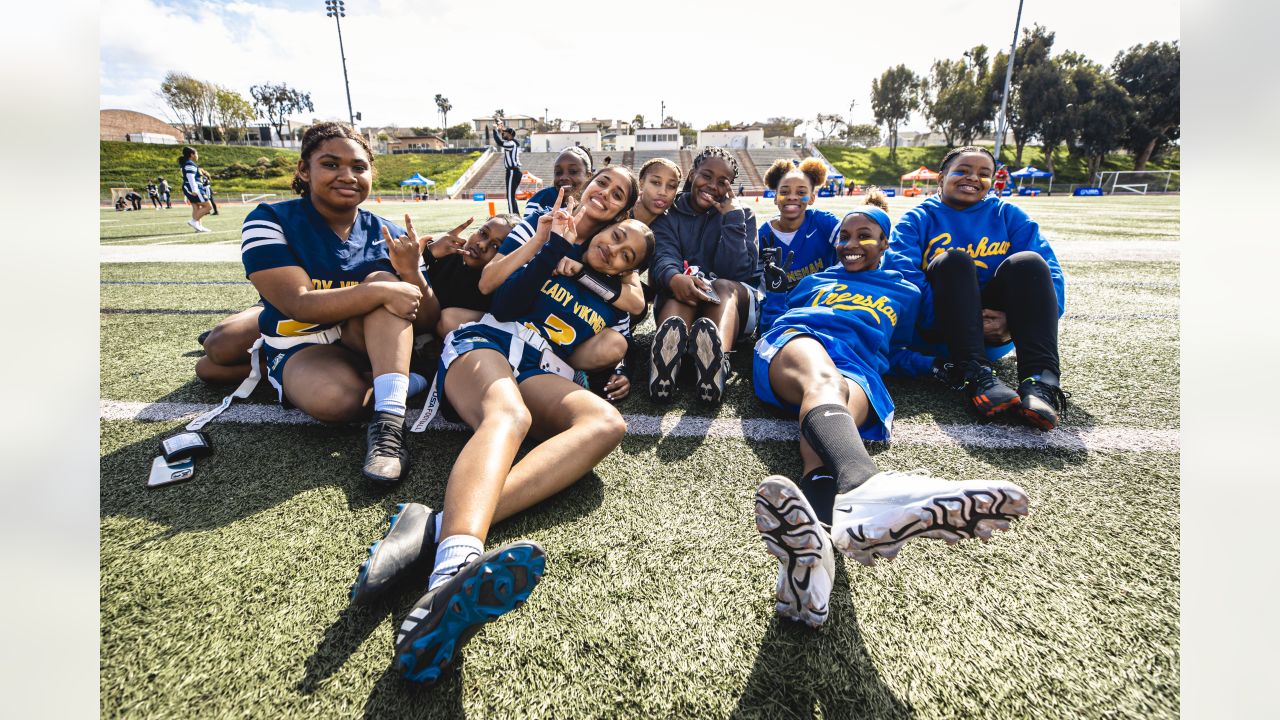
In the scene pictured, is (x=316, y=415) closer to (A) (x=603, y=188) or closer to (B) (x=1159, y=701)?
(A) (x=603, y=188)

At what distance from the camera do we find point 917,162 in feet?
172

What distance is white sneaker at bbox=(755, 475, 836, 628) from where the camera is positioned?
1.37m

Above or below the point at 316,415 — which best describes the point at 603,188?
above

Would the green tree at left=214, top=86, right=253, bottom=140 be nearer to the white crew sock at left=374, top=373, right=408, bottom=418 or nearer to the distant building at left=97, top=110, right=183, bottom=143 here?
the distant building at left=97, top=110, right=183, bottom=143

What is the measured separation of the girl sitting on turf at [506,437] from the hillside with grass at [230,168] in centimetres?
4146

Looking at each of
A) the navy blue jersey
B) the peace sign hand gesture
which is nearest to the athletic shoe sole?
the peace sign hand gesture

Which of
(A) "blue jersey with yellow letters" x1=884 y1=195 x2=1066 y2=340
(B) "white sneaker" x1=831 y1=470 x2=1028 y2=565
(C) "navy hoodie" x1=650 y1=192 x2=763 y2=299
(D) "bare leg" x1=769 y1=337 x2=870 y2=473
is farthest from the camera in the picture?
(C) "navy hoodie" x1=650 y1=192 x2=763 y2=299

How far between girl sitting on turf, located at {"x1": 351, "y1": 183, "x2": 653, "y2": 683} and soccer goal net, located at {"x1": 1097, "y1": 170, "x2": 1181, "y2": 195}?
4223 cm

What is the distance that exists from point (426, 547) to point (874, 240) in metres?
2.56

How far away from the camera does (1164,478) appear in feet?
6.92

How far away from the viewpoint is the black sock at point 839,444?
167 cm

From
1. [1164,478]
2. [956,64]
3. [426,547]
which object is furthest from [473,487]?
[956,64]

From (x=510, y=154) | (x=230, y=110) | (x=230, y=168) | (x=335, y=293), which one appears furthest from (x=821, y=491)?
(x=230, y=110)

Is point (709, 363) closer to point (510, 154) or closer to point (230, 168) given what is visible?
point (510, 154)
